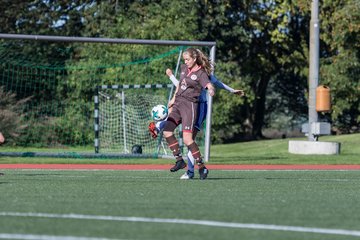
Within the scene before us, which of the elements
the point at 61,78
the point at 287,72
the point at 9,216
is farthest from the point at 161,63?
the point at 9,216

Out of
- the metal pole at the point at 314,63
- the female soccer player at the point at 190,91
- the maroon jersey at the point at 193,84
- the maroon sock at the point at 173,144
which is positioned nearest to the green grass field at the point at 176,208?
the maroon sock at the point at 173,144

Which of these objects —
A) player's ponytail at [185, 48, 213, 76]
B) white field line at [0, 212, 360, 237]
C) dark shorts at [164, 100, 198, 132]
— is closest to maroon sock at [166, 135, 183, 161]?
dark shorts at [164, 100, 198, 132]

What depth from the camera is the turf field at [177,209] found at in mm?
7297

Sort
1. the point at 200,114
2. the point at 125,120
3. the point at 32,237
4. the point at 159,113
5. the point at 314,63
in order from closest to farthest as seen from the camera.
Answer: the point at 32,237
the point at 200,114
the point at 159,113
the point at 125,120
the point at 314,63

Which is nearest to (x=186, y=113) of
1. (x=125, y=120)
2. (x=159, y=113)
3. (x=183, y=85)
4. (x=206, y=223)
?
(x=183, y=85)

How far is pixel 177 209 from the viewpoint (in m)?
8.96

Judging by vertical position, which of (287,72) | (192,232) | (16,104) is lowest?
(192,232)

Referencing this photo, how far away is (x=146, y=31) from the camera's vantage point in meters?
39.3

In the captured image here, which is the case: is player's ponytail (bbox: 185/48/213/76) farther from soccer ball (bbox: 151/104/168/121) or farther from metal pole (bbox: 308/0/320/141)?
metal pole (bbox: 308/0/320/141)

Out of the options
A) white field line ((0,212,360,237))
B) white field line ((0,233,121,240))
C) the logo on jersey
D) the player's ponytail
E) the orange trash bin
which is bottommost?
white field line ((0,233,121,240))

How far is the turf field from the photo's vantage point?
7297 mm

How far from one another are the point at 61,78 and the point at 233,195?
72.1 feet

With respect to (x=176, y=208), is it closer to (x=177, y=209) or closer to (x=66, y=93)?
(x=177, y=209)

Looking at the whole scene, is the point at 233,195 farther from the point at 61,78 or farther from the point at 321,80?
the point at 321,80
